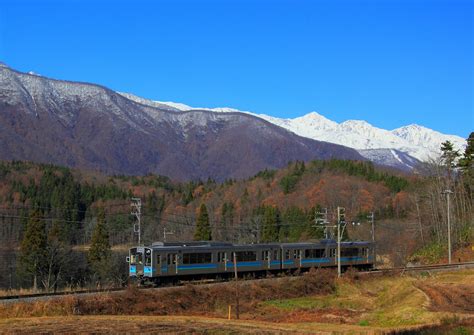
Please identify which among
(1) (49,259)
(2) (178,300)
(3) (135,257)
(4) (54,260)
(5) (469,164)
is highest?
(5) (469,164)

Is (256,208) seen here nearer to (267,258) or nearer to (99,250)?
(99,250)

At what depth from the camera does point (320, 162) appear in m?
174

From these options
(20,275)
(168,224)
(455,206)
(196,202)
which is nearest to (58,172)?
(196,202)

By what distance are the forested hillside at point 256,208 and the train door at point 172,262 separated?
29206 mm

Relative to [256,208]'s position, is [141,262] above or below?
below

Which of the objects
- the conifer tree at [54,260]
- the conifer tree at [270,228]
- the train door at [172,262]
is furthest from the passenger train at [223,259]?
the conifer tree at [270,228]

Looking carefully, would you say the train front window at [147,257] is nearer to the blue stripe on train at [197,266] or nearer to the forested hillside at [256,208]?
the blue stripe on train at [197,266]

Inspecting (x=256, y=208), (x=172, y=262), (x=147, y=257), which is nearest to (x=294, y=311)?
(x=172, y=262)

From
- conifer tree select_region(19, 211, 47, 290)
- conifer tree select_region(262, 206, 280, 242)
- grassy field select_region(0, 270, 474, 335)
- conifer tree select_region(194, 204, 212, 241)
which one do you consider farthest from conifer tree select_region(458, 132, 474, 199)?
conifer tree select_region(19, 211, 47, 290)

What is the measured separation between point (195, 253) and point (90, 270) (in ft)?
118

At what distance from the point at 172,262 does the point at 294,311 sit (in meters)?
10.5

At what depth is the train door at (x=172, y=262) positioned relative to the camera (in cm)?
4719

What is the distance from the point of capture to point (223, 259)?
2016 inches

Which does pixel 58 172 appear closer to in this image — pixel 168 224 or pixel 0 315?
pixel 168 224
